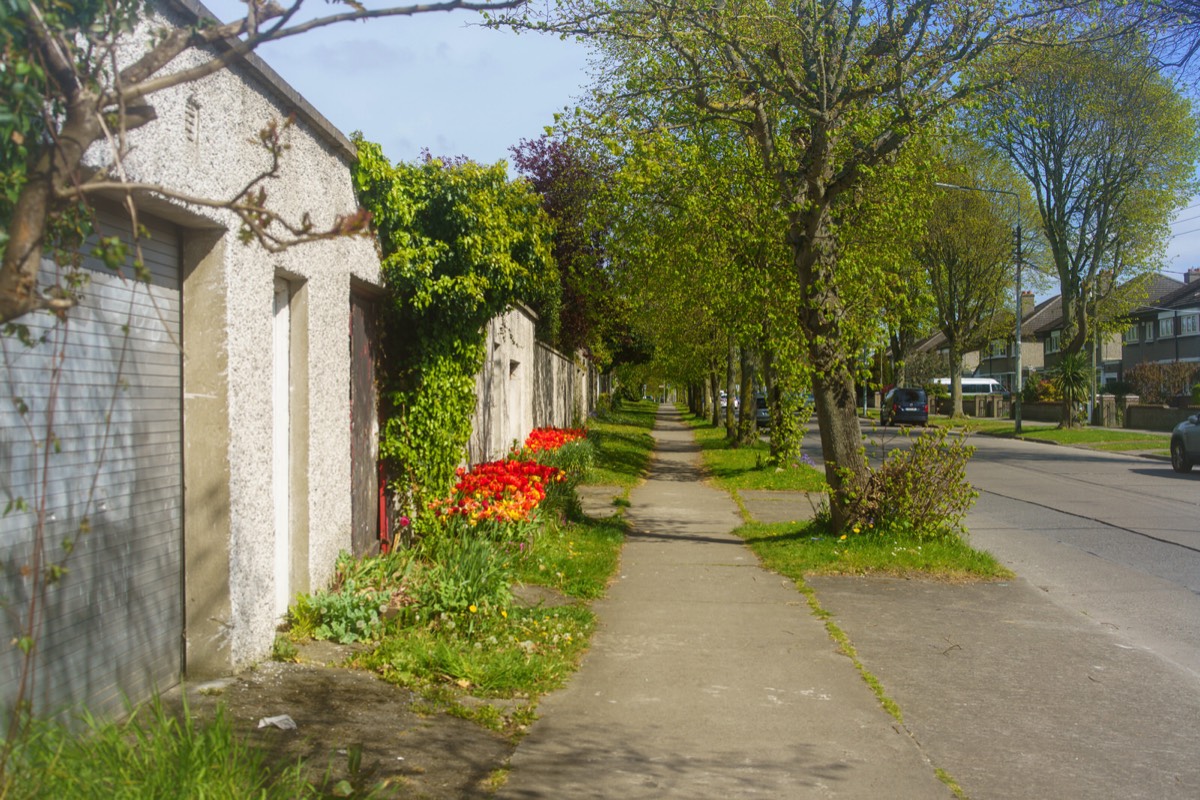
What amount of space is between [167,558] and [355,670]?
126 cm

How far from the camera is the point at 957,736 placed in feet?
17.4

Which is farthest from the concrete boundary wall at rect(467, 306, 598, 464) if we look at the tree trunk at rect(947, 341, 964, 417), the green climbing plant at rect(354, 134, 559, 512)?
the tree trunk at rect(947, 341, 964, 417)

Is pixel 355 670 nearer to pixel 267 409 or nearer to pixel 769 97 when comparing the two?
pixel 267 409

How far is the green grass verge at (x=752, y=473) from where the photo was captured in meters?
19.0

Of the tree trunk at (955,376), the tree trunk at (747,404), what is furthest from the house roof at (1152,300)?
the tree trunk at (747,404)

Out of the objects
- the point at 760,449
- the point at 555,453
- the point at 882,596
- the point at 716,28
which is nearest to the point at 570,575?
the point at 882,596

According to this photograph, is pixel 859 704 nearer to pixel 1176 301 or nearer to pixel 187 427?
pixel 187 427

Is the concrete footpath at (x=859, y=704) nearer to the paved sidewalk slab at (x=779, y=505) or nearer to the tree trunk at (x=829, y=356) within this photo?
the tree trunk at (x=829, y=356)

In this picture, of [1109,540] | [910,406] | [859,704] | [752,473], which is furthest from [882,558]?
[910,406]

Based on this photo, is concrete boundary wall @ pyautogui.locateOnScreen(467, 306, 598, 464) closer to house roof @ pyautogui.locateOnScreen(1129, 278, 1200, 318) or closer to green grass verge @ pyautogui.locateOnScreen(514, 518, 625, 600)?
green grass verge @ pyautogui.locateOnScreen(514, 518, 625, 600)

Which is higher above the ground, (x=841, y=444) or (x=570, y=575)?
(x=841, y=444)

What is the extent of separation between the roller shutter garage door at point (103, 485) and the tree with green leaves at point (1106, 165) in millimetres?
27943

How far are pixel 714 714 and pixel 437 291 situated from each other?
178 inches

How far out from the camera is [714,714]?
555 centimetres
